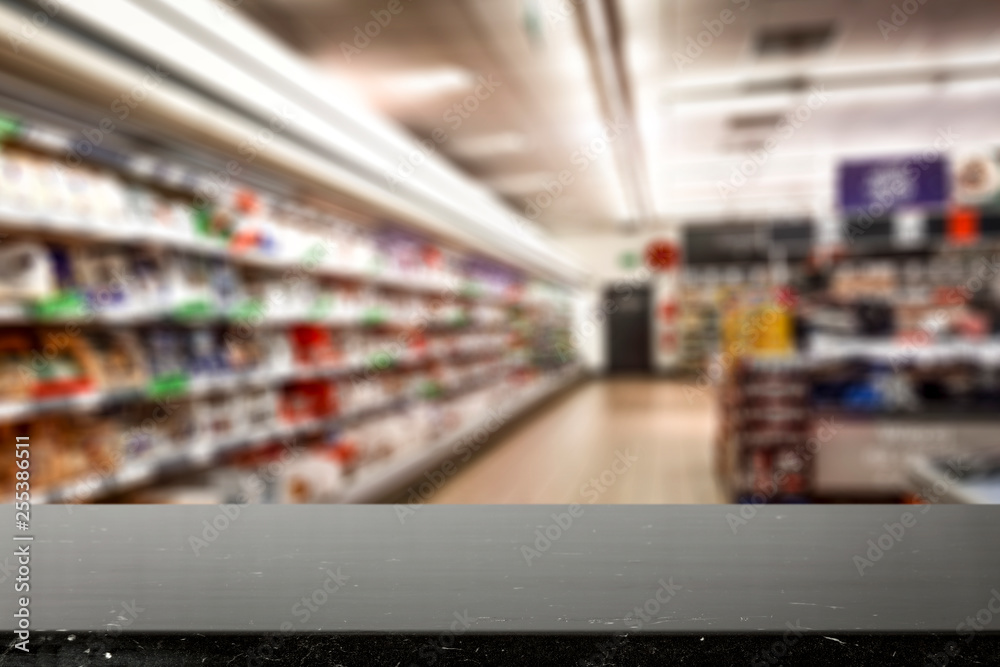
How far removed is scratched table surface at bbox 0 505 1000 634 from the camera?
0.42 m

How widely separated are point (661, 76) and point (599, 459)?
3.85m

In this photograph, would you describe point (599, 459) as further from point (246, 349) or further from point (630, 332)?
point (630, 332)

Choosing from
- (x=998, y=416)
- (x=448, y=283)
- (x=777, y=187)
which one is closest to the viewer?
(x=998, y=416)

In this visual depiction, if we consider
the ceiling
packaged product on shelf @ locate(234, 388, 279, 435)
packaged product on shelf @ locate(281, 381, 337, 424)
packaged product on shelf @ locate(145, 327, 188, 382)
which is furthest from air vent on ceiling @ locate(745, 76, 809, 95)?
packaged product on shelf @ locate(145, 327, 188, 382)

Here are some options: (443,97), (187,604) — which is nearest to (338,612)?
(187,604)

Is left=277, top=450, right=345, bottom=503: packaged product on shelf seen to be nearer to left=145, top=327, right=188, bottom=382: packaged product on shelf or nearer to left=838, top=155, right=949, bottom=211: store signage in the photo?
left=145, top=327, right=188, bottom=382: packaged product on shelf

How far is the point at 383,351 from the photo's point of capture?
607 centimetres

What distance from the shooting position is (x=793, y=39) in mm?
6703

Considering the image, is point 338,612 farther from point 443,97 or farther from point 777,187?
point 777,187

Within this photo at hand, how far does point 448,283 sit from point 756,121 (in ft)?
14.3

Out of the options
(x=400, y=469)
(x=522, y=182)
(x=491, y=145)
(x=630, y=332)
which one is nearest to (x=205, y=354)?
(x=400, y=469)

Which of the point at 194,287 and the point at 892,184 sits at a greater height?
the point at 892,184

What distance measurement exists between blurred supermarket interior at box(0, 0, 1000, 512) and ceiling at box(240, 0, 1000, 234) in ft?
0.15

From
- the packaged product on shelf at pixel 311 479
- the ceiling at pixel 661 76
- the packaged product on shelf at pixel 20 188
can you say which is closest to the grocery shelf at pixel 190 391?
the packaged product on shelf at pixel 311 479
